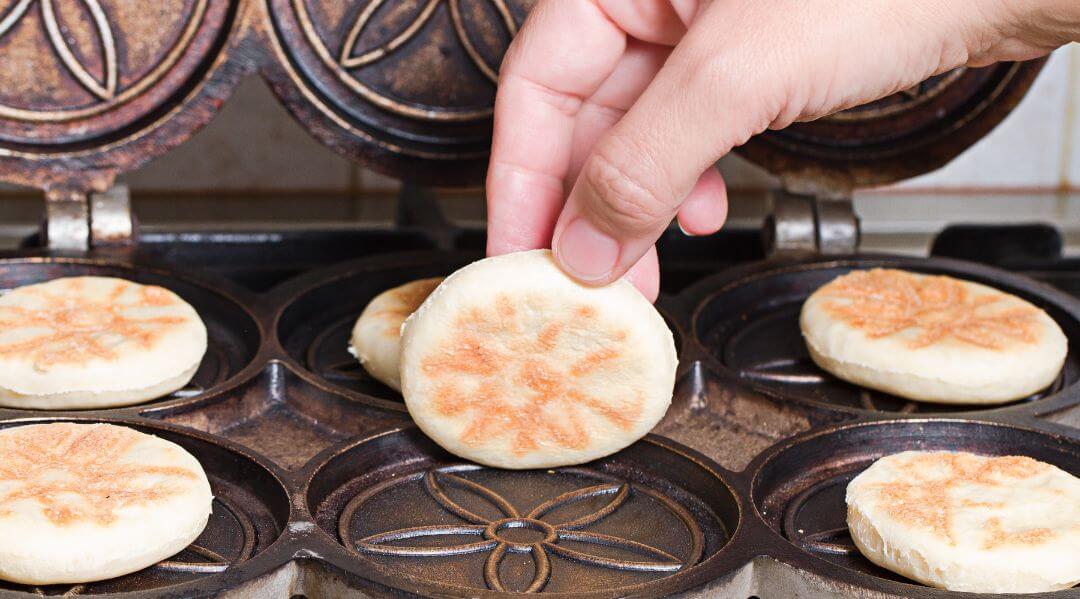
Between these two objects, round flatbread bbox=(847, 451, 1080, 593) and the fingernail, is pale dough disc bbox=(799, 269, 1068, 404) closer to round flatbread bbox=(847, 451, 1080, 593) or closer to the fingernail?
round flatbread bbox=(847, 451, 1080, 593)

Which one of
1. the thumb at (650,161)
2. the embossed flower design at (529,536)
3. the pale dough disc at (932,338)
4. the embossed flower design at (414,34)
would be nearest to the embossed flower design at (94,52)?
the embossed flower design at (414,34)

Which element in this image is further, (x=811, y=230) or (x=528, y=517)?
(x=811, y=230)

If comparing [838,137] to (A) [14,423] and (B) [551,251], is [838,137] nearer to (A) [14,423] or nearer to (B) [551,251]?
(B) [551,251]

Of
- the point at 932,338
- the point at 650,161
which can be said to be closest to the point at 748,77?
the point at 650,161

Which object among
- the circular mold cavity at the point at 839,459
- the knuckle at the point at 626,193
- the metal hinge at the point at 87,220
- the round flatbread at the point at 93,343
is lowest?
the circular mold cavity at the point at 839,459

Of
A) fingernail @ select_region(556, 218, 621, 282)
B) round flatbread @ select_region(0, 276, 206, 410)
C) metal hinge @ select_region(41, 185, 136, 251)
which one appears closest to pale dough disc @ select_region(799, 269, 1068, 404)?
fingernail @ select_region(556, 218, 621, 282)

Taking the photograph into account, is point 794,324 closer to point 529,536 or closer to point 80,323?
point 529,536

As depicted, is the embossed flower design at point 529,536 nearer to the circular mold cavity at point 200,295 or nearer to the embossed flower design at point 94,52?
the circular mold cavity at point 200,295
